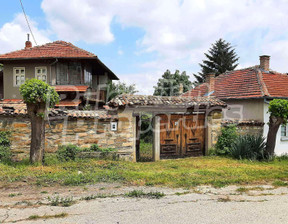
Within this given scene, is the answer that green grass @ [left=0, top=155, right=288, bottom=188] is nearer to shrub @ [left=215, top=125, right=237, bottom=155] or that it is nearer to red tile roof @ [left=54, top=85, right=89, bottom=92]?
shrub @ [left=215, top=125, right=237, bottom=155]

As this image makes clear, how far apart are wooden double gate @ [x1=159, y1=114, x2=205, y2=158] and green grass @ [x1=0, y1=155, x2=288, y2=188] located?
178 cm

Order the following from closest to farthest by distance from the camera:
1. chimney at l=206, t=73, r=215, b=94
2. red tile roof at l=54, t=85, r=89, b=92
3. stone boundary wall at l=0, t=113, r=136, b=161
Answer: stone boundary wall at l=0, t=113, r=136, b=161, chimney at l=206, t=73, r=215, b=94, red tile roof at l=54, t=85, r=89, b=92

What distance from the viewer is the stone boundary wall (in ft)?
27.3

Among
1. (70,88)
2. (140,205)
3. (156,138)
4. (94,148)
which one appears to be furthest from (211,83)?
(140,205)

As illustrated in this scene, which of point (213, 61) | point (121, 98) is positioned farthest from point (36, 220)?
point (213, 61)

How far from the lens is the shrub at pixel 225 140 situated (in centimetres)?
1069

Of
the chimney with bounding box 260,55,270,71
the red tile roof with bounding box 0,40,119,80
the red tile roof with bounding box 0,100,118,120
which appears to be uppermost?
the red tile roof with bounding box 0,40,119,80

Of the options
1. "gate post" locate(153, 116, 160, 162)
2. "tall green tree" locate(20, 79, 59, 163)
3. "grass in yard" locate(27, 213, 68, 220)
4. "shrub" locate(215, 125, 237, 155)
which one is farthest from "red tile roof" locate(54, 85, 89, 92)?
"grass in yard" locate(27, 213, 68, 220)

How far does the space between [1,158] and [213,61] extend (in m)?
30.0

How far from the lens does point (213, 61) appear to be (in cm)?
3294

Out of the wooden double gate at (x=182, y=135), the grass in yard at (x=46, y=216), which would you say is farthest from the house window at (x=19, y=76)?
the grass in yard at (x=46, y=216)

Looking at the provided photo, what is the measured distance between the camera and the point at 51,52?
1797 cm

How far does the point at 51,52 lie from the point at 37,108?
12005 millimetres

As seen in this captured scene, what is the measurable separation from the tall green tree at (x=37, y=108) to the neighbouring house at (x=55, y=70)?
980 centimetres
